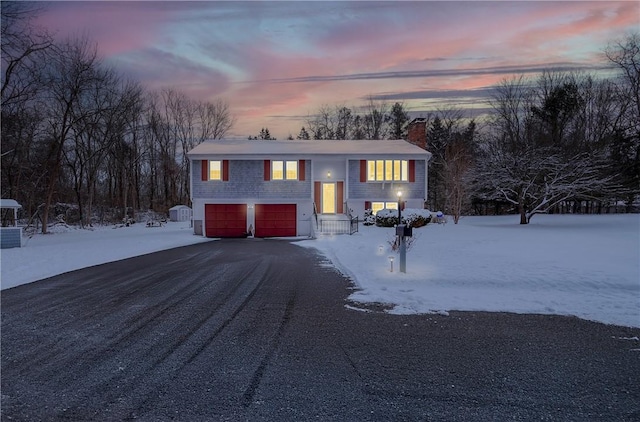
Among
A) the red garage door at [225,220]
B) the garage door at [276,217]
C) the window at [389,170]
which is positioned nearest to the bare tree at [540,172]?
the window at [389,170]

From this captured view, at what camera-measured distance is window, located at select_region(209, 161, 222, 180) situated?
23763mm

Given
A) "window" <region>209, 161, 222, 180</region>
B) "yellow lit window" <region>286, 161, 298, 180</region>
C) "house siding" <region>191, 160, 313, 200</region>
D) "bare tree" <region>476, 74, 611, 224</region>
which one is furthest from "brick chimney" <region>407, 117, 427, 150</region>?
"window" <region>209, 161, 222, 180</region>

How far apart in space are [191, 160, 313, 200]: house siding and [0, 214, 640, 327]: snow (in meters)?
6.52

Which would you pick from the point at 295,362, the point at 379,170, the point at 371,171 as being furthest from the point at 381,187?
the point at 295,362

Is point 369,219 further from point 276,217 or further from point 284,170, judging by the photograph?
point 284,170

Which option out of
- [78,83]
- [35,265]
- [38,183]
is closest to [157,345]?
[35,265]

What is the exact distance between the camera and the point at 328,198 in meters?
25.6

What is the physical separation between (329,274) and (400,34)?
1146cm

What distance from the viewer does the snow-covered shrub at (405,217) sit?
21750mm

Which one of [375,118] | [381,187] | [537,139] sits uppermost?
[375,118]

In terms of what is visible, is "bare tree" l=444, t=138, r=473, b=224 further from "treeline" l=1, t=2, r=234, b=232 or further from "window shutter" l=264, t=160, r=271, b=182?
"treeline" l=1, t=2, r=234, b=232

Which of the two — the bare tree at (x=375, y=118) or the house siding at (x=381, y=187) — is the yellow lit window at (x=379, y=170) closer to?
the house siding at (x=381, y=187)

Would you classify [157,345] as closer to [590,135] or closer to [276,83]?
[276,83]

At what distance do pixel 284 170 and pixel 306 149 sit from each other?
2.50 meters
